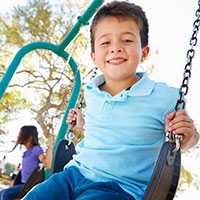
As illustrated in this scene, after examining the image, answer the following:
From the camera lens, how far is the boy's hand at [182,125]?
1.04 m

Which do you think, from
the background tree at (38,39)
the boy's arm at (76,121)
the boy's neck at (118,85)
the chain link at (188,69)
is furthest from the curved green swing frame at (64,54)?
the background tree at (38,39)

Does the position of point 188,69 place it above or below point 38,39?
below

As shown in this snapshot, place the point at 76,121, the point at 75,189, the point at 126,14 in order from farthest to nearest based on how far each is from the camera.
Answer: the point at 76,121, the point at 126,14, the point at 75,189

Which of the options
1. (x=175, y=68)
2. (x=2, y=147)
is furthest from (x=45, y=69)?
(x=175, y=68)

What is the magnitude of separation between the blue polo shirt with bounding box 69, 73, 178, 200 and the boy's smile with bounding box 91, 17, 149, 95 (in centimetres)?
4

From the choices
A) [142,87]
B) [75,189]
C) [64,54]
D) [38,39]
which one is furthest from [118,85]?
[38,39]

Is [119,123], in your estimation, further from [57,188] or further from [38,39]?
[38,39]

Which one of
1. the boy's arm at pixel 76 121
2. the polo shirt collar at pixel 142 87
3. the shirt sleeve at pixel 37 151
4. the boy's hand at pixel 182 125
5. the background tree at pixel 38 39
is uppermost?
the background tree at pixel 38 39

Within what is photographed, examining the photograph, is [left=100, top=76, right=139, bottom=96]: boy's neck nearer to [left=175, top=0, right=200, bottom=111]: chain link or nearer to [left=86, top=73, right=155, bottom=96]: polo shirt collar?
[left=86, top=73, right=155, bottom=96]: polo shirt collar

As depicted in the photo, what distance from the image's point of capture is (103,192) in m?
1.12

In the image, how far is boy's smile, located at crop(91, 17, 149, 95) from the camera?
49.1 inches

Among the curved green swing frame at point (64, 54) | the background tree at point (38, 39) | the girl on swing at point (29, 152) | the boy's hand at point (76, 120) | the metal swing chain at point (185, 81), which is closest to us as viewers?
the metal swing chain at point (185, 81)

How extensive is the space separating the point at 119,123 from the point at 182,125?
220mm

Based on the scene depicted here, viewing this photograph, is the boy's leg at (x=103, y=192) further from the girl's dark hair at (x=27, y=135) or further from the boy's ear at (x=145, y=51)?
the girl's dark hair at (x=27, y=135)
